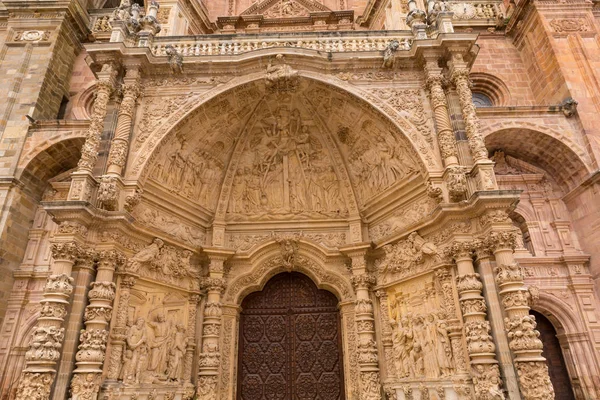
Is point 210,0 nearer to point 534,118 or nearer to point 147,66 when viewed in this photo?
point 147,66

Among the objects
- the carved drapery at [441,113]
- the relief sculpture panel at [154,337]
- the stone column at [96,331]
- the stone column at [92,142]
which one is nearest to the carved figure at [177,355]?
the relief sculpture panel at [154,337]

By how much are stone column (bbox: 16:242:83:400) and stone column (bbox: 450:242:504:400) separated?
6.53m

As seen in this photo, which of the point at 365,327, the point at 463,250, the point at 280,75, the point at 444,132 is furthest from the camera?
the point at 280,75

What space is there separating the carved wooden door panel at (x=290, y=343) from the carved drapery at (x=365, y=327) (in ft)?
2.66

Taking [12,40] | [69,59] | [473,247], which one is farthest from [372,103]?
[12,40]

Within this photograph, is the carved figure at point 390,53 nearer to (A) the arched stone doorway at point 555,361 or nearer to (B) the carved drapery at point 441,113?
(B) the carved drapery at point 441,113

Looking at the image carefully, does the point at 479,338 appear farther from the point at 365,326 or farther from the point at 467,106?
the point at 467,106

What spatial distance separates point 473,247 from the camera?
6.73 metres

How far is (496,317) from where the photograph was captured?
6.22m

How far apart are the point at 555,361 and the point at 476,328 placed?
13.5ft

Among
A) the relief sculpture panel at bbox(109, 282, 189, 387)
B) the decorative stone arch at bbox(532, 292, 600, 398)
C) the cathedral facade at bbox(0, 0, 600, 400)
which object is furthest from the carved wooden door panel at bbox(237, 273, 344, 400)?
the decorative stone arch at bbox(532, 292, 600, 398)

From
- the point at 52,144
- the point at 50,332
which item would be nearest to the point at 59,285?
the point at 50,332

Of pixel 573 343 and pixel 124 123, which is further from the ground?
pixel 124 123

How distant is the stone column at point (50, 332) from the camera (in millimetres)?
5793
